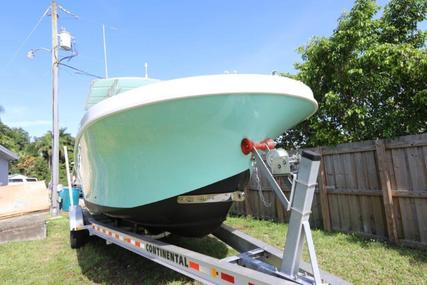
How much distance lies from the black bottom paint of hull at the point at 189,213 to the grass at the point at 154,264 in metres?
0.74

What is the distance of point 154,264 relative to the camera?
4.22m

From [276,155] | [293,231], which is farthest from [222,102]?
[293,231]

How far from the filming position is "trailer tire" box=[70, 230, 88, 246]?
16.7ft

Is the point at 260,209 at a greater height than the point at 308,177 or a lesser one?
lesser

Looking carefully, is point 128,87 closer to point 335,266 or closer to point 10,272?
point 10,272

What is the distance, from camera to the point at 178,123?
A: 104 inches

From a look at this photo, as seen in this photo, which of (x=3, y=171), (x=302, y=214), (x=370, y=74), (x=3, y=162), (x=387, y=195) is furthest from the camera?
(x=3, y=162)

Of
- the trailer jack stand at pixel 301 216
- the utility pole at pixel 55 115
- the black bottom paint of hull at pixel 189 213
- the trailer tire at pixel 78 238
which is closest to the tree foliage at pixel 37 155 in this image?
the utility pole at pixel 55 115

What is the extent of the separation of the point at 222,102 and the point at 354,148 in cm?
323

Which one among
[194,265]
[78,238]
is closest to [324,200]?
[194,265]

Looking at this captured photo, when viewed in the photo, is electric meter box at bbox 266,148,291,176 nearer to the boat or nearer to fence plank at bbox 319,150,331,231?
the boat

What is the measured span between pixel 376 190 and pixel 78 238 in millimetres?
4626

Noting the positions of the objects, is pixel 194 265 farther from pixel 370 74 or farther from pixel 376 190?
pixel 370 74

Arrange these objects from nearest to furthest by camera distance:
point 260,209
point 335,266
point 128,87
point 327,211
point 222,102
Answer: point 222,102, point 335,266, point 128,87, point 327,211, point 260,209
